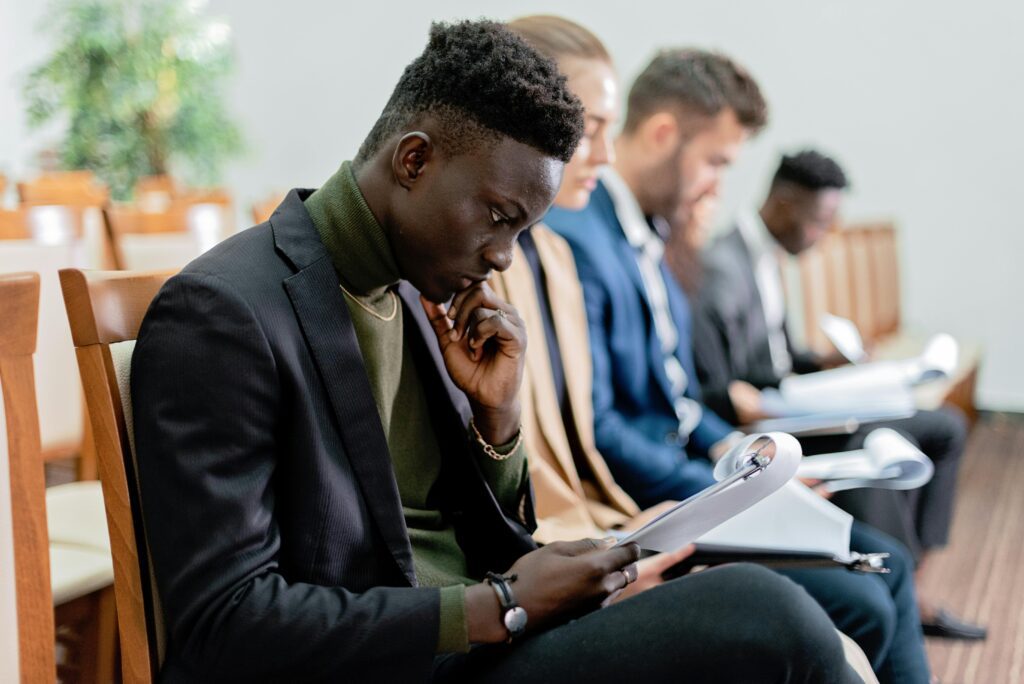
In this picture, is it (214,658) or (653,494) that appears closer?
(214,658)

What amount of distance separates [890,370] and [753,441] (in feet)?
4.23

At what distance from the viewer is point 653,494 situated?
1.92 m

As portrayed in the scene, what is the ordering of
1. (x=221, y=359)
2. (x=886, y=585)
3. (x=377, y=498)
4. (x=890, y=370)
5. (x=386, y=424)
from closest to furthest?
(x=221, y=359), (x=377, y=498), (x=386, y=424), (x=886, y=585), (x=890, y=370)

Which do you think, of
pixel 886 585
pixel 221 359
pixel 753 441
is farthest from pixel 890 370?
pixel 221 359

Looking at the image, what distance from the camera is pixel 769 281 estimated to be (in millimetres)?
3258

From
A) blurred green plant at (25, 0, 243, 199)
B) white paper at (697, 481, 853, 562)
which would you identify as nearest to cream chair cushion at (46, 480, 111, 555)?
white paper at (697, 481, 853, 562)

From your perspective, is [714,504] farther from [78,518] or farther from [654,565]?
[78,518]

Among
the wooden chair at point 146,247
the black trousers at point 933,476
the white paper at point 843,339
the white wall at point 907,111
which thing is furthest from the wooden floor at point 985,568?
the white wall at point 907,111

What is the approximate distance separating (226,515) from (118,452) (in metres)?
0.17

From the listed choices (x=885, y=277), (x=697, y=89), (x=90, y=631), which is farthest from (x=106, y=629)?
(x=885, y=277)

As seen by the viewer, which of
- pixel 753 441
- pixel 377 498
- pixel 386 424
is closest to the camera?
pixel 377 498

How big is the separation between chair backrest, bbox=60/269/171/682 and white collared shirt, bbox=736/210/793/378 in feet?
7.84

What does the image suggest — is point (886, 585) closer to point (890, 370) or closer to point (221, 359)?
point (890, 370)

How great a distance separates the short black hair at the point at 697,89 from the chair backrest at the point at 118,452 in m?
1.58
